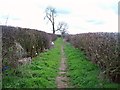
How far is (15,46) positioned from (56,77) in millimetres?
2119

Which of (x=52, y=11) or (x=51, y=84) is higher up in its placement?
(x=52, y=11)

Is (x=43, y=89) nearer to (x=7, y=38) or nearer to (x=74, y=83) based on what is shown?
(x=74, y=83)

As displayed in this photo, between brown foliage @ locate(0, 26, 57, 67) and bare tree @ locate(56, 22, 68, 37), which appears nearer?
brown foliage @ locate(0, 26, 57, 67)

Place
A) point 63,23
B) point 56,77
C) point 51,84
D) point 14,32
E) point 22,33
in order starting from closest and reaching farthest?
1. point 51,84
2. point 56,77
3. point 14,32
4. point 22,33
5. point 63,23

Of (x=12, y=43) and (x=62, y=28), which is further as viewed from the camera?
(x=62, y=28)

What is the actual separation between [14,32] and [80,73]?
4.10 m

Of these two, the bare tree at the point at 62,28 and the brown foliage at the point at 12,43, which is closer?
the brown foliage at the point at 12,43

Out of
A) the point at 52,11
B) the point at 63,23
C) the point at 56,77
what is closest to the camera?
the point at 56,77

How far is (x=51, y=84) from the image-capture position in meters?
8.37

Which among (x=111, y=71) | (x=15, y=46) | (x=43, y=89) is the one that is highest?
(x=15, y=46)

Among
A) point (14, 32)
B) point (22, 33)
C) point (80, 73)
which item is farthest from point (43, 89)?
point (22, 33)

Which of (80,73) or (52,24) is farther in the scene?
(52,24)

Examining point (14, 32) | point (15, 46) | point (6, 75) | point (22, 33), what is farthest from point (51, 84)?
point (22, 33)

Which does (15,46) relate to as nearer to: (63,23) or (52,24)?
(52,24)
